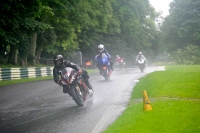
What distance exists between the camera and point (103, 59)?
20406 mm

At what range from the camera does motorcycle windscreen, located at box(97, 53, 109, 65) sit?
20.4 metres

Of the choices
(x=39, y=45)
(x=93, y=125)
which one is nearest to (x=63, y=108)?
(x=93, y=125)

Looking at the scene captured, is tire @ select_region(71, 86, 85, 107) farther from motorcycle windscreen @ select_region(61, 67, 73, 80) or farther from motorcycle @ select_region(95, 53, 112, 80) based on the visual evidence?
motorcycle @ select_region(95, 53, 112, 80)

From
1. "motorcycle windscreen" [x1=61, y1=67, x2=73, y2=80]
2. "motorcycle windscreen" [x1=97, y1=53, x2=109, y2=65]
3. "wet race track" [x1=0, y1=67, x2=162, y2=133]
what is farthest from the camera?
"motorcycle windscreen" [x1=97, y1=53, x2=109, y2=65]

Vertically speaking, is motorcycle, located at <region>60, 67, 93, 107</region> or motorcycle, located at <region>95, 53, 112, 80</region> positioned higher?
motorcycle, located at <region>95, 53, 112, 80</region>

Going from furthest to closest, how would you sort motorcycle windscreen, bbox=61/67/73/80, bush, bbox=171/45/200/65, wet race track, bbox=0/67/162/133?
bush, bbox=171/45/200/65, motorcycle windscreen, bbox=61/67/73/80, wet race track, bbox=0/67/162/133

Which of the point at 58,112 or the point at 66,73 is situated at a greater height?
the point at 66,73

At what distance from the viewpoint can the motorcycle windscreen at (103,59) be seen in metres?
20.4

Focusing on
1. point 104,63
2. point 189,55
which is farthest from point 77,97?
point 189,55

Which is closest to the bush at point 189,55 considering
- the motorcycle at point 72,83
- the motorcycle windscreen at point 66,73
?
the motorcycle at point 72,83

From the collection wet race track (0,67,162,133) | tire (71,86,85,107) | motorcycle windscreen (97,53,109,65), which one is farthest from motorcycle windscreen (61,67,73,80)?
motorcycle windscreen (97,53,109,65)

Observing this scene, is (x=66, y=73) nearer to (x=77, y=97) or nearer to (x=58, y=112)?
(x=77, y=97)

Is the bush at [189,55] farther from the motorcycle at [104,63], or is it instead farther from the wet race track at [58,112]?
the wet race track at [58,112]

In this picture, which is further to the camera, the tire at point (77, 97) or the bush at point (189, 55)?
the bush at point (189, 55)
